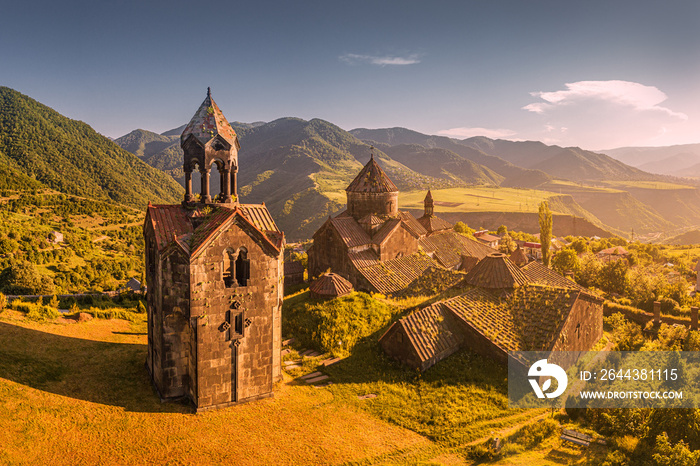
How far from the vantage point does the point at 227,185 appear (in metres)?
17.7

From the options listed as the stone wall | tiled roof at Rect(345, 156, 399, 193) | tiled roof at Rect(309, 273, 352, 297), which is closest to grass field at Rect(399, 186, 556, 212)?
tiled roof at Rect(345, 156, 399, 193)

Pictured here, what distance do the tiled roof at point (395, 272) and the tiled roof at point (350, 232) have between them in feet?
7.38

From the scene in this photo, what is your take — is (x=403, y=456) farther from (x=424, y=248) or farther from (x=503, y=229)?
(x=503, y=229)

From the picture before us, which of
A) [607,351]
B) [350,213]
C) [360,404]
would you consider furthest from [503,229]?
[360,404]

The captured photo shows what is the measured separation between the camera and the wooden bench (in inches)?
540

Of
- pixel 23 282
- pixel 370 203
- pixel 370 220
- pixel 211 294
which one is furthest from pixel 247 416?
pixel 23 282

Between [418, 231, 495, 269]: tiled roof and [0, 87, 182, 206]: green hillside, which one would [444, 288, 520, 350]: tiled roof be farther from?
[0, 87, 182, 206]: green hillside

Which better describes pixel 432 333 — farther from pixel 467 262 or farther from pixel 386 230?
pixel 467 262

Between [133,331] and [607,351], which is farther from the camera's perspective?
[133,331]

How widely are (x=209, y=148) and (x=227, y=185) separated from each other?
174 centimetres

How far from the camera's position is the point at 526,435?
14406mm

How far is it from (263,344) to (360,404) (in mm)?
4824

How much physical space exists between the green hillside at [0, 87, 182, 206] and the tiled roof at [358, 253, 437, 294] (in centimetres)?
10292

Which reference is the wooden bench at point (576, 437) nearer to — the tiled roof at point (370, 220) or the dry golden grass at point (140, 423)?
the dry golden grass at point (140, 423)
